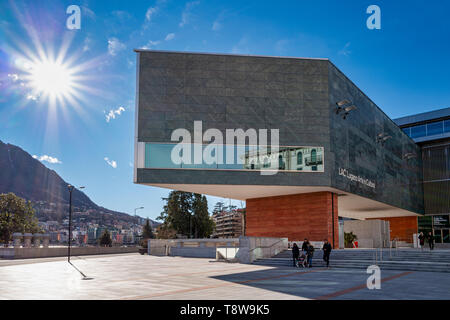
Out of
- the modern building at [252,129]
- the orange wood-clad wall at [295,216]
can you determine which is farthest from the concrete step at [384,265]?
the orange wood-clad wall at [295,216]

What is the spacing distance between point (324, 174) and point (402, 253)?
29.2ft

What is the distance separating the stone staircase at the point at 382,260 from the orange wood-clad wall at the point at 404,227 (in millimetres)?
33271

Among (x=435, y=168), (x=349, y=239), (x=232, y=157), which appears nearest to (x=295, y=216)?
(x=349, y=239)

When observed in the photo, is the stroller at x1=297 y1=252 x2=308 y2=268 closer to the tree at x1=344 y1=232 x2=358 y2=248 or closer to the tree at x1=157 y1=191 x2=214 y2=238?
the tree at x1=344 y1=232 x2=358 y2=248

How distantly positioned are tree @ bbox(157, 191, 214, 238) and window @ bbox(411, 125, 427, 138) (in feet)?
122

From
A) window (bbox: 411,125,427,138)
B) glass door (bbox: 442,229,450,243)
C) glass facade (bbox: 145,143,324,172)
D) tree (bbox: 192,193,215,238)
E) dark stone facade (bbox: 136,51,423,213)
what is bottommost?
glass door (bbox: 442,229,450,243)

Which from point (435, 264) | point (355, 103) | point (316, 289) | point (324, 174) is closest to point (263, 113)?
point (324, 174)

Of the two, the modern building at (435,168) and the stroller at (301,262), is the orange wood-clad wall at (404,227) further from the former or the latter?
the stroller at (301,262)

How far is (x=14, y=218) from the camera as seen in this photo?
72938mm

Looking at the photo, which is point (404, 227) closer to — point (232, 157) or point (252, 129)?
point (252, 129)

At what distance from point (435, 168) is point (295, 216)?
31.4 meters

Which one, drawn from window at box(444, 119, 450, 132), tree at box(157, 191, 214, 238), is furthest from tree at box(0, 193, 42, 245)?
window at box(444, 119, 450, 132)

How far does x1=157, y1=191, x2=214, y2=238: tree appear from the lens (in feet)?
245
